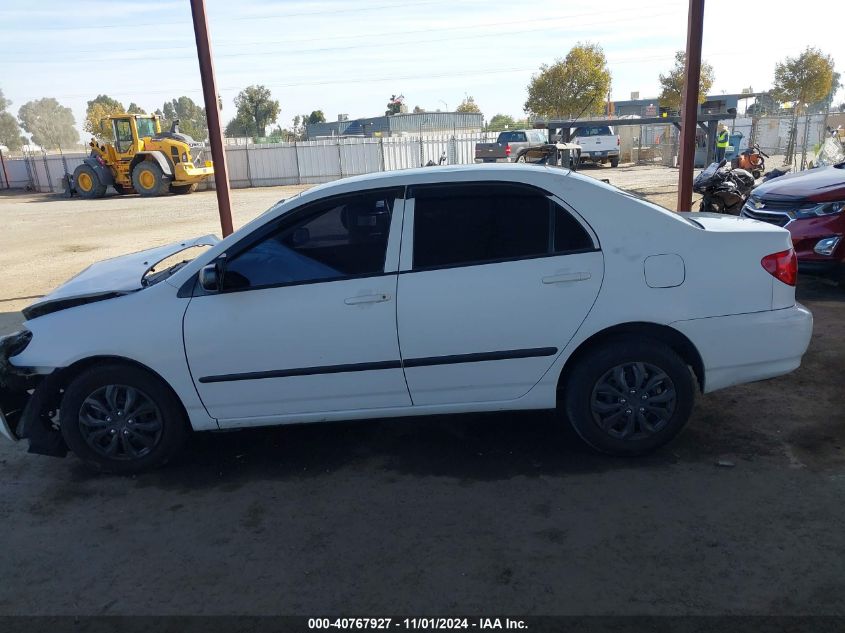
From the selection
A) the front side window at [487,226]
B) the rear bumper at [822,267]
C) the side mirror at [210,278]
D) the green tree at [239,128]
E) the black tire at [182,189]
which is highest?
the green tree at [239,128]

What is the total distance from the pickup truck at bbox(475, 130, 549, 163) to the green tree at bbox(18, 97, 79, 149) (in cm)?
10676

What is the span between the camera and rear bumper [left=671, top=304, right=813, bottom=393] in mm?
A: 3770

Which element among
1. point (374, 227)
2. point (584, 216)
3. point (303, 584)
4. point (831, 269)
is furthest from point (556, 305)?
point (831, 269)

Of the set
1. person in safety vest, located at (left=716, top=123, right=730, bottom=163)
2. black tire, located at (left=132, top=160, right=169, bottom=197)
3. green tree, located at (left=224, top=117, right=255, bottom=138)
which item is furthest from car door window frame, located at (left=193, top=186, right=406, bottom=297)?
green tree, located at (left=224, top=117, right=255, bottom=138)

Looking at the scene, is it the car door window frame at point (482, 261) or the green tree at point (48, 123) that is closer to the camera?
the car door window frame at point (482, 261)

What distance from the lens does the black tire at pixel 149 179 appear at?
26.1 m

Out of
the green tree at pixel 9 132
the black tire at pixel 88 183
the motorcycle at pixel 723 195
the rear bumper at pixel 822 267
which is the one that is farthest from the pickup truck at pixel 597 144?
the green tree at pixel 9 132

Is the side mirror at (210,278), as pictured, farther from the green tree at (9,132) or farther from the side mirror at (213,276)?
the green tree at (9,132)

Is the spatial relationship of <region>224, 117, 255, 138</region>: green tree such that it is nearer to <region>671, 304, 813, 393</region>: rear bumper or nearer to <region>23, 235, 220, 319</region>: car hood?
<region>23, 235, 220, 319</region>: car hood

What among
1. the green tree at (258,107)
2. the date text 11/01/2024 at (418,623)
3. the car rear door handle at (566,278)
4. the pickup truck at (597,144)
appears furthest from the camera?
the green tree at (258,107)

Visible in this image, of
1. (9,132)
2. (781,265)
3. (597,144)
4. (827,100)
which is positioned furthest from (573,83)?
(9,132)

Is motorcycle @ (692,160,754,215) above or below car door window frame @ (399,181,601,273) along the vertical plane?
below

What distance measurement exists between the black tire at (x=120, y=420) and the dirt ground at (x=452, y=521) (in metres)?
0.14

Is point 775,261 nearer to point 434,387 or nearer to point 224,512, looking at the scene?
point 434,387
